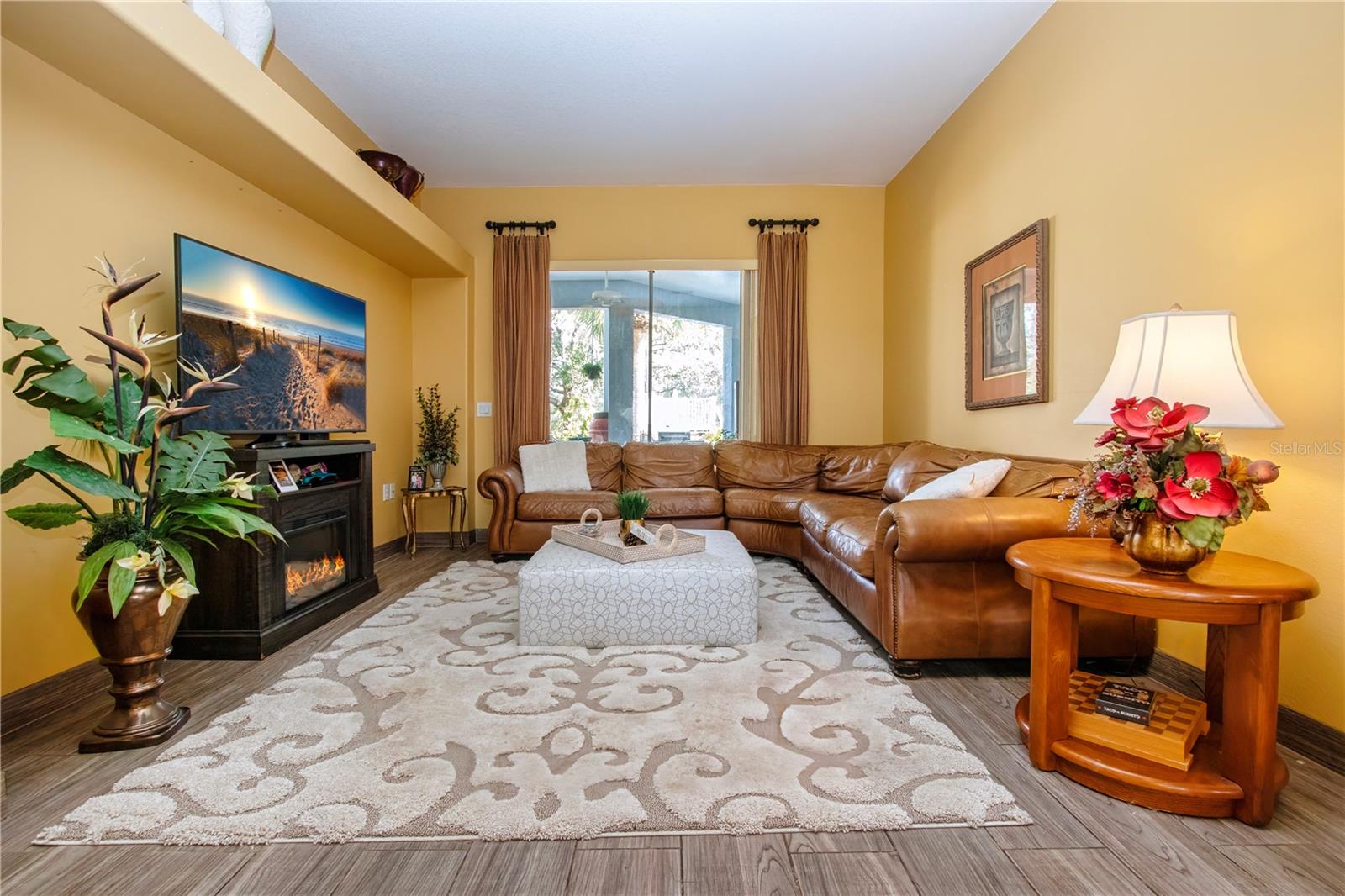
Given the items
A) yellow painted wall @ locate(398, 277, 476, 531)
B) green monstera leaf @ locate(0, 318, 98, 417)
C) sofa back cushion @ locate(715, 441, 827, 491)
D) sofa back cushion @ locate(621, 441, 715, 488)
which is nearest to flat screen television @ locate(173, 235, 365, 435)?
green monstera leaf @ locate(0, 318, 98, 417)

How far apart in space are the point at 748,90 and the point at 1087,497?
10.3 feet

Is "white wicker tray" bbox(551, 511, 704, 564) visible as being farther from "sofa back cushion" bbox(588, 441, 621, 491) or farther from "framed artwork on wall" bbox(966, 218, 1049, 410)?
"framed artwork on wall" bbox(966, 218, 1049, 410)

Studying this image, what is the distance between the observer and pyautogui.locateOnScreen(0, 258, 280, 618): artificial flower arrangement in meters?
1.64

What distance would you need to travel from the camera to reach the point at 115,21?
6.17ft

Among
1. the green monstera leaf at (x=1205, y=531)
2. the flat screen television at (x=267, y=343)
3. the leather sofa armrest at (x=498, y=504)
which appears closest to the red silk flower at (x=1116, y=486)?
the green monstera leaf at (x=1205, y=531)

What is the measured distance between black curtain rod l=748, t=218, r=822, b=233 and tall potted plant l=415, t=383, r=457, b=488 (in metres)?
3.01

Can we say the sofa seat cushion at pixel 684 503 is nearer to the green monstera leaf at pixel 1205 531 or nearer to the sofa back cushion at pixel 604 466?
the sofa back cushion at pixel 604 466

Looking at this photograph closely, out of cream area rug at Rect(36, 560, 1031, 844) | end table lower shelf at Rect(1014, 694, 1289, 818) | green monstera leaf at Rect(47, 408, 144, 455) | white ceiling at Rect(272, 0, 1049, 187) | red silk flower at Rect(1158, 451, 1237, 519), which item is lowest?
cream area rug at Rect(36, 560, 1031, 844)

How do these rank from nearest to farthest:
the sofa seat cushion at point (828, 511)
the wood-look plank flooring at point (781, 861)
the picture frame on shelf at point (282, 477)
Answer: the wood-look plank flooring at point (781, 861) < the picture frame on shelf at point (282, 477) < the sofa seat cushion at point (828, 511)

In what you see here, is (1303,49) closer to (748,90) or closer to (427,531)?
(748,90)

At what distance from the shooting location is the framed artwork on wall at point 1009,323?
9.90 ft

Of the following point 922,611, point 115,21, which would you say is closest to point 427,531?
point 115,21

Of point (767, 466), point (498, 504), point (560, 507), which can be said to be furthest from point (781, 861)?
point (767, 466)

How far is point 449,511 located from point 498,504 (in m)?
1.00
